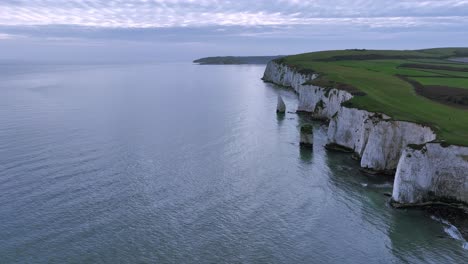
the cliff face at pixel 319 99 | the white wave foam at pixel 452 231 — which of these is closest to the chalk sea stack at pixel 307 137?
the cliff face at pixel 319 99

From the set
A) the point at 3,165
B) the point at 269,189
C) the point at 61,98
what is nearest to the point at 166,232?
the point at 269,189

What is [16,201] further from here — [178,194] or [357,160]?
[357,160]

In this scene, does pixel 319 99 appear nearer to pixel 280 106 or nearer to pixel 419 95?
pixel 280 106

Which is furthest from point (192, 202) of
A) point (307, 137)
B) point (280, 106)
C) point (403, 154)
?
point (280, 106)

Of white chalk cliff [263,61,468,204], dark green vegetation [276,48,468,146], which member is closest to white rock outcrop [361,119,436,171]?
white chalk cliff [263,61,468,204]

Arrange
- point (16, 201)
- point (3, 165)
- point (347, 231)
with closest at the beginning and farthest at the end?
point (347, 231)
point (16, 201)
point (3, 165)

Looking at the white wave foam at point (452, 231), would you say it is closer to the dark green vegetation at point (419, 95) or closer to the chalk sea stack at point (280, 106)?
the dark green vegetation at point (419, 95)

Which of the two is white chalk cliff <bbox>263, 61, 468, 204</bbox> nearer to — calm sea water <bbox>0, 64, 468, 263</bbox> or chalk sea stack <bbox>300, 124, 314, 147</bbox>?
calm sea water <bbox>0, 64, 468, 263</bbox>
